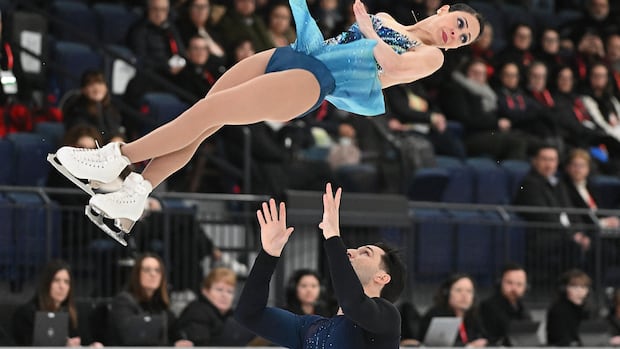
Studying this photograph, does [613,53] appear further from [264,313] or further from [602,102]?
[264,313]

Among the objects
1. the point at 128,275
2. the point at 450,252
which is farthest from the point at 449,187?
the point at 128,275

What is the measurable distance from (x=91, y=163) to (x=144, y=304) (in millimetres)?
3222

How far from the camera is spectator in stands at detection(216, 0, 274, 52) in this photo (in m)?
10.5

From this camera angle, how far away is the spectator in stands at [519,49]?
12.4 metres

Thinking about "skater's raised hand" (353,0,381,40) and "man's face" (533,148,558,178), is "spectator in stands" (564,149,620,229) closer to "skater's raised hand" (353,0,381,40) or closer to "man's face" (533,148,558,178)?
"man's face" (533,148,558,178)

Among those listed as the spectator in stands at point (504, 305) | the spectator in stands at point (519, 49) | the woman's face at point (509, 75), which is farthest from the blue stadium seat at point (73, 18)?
the spectator in stands at point (519, 49)

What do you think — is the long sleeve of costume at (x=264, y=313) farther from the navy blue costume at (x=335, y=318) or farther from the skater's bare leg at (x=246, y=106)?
the skater's bare leg at (x=246, y=106)

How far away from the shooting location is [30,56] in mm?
9023

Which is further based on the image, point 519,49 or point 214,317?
point 519,49

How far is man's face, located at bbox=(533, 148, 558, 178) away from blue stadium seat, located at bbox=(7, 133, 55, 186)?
407 cm

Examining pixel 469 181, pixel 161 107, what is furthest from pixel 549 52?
pixel 161 107

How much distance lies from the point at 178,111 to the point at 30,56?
1.15 metres

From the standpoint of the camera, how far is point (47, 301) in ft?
25.2

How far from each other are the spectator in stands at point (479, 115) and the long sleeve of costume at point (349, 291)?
643 cm
